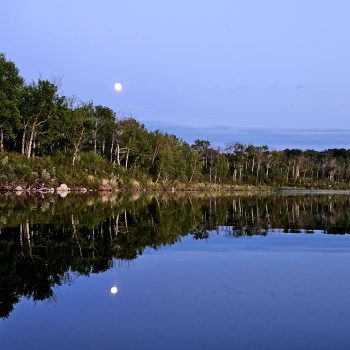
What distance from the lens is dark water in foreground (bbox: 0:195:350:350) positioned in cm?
686

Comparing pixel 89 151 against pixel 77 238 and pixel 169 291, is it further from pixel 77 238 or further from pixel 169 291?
pixel 169 291

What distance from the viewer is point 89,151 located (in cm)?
7562

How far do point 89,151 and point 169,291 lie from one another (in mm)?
67580

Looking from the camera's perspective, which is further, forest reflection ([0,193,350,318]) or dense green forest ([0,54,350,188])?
dense green forest ([0,54,350,188])

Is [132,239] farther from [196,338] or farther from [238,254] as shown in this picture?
[196,338]

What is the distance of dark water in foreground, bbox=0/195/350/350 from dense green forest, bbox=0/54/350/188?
124ft

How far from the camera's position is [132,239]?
17297 mm

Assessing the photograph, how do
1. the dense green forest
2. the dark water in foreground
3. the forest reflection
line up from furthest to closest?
the dense green forest
the forest reflection
the dark water in foreground

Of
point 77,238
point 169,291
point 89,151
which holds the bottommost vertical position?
point 169,291

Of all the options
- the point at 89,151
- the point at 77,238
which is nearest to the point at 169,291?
the point at 77,238

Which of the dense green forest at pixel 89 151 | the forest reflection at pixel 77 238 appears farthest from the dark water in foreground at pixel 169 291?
the dense green forest at pixel 89 151

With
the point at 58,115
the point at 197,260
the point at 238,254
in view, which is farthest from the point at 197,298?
the point at 58,115

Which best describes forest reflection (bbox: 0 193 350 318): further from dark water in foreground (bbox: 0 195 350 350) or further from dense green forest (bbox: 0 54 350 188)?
dense green forest (bbox: 0 54 350 188)

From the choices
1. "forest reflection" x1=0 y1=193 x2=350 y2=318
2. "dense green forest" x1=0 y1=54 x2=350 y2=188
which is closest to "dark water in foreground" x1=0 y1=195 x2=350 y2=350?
"forest reflection" x1=0 y1=193 x2=350 y2=318
